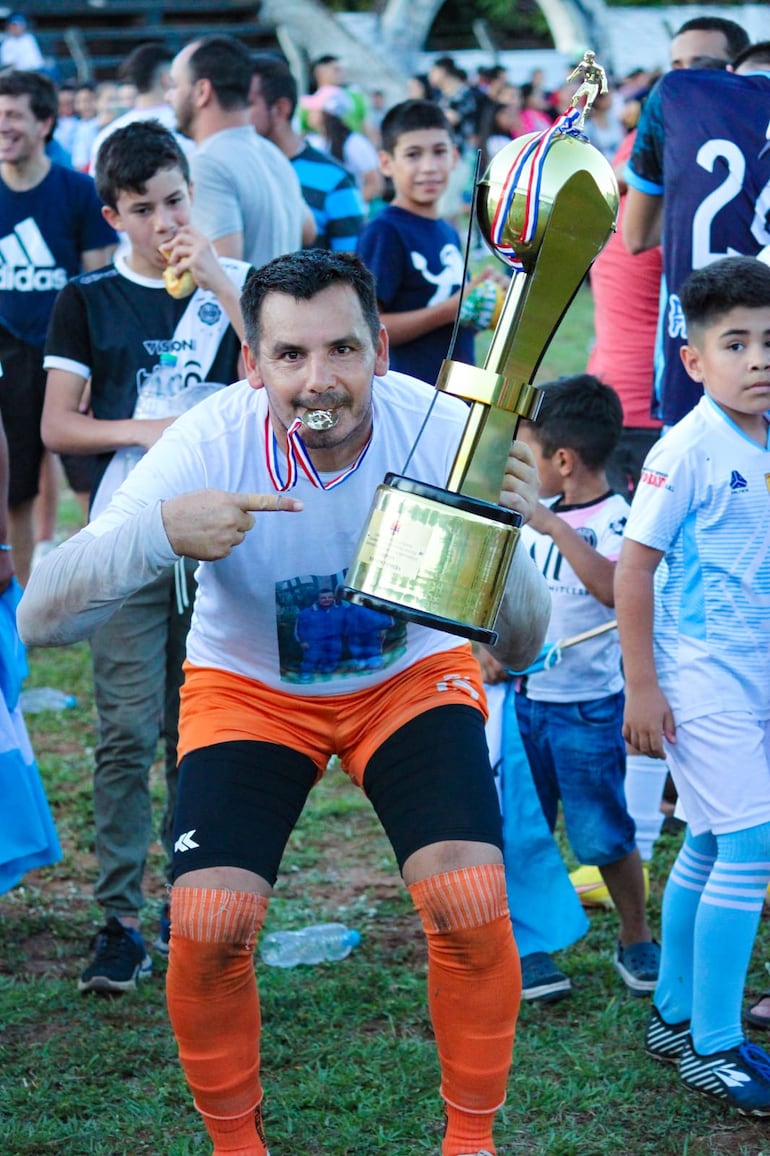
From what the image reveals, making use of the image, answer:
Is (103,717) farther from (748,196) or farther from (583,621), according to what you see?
(748,196)

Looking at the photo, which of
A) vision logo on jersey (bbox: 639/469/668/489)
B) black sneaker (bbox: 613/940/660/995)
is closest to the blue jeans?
black sneaker (bbox: 613/940/660/995)

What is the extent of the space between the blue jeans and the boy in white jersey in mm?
483

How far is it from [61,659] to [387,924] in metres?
3.20

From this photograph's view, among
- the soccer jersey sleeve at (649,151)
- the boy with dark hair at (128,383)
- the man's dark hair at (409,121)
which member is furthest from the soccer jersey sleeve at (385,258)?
the boy with dark hair at (128,383)

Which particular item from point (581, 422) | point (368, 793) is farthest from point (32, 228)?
point (368, 793)

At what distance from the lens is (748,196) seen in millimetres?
4148

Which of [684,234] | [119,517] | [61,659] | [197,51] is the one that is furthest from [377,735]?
[61,659]

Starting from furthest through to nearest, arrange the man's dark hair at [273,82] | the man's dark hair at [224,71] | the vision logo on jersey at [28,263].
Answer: the man's dark hair at [273,82]
the vision logo on jersey at [28,263]
the man's dark hair at [224,71]

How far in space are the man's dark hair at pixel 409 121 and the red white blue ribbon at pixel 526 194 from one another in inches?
125

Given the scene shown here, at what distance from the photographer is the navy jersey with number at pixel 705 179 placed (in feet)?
13.5

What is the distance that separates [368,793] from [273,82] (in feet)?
15.0

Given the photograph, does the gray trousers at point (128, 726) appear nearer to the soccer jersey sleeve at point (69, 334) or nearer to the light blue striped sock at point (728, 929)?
the soccer jersey sleeve at point (69, 334)

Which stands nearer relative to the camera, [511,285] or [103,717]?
[511,285]

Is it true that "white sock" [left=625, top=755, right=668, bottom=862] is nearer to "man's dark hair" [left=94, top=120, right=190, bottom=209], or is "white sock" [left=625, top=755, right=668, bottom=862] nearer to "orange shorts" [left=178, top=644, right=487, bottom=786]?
"orange shorts" [left=178, top=644, right=487, bottom=786]
